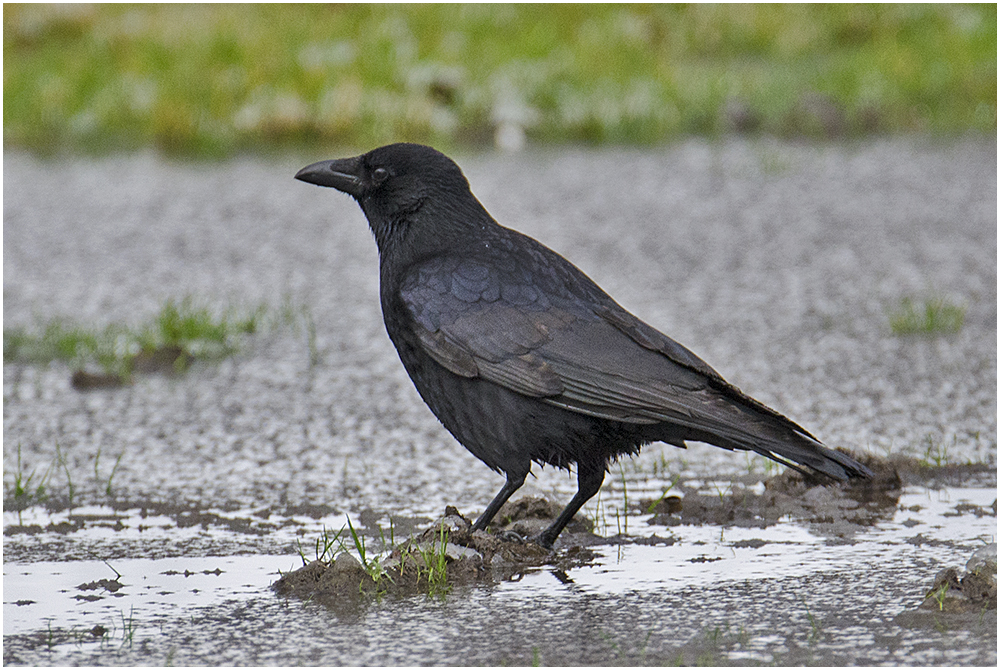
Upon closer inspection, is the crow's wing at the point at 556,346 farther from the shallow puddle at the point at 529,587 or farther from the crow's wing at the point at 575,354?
the shallow puddle at the point at 529,587

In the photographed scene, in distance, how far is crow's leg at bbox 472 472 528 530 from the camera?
365cm

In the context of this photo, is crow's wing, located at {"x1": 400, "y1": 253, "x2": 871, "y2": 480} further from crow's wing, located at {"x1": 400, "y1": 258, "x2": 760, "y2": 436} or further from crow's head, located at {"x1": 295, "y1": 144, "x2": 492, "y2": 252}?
crow's head, located at {"x1": 295, "y1": 144, "x2": 492, "y2": 252}

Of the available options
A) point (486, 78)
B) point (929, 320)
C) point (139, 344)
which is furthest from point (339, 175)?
point (486, 78)

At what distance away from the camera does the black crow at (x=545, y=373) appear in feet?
11.2

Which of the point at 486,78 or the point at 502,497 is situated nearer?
the point at 502,497

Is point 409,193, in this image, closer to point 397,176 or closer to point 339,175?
point 397,176

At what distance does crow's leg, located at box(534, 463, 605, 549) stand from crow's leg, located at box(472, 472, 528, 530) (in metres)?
0.13

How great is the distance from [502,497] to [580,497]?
8.0 inches

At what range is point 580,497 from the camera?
3.64 meters

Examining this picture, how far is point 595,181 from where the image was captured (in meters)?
8.51

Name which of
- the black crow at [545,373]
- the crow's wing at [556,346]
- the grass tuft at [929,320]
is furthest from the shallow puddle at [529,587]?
the grass tuft at [929,320]

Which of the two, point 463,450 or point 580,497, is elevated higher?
point 463,450

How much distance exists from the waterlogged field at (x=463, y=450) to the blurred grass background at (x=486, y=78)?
0.64m

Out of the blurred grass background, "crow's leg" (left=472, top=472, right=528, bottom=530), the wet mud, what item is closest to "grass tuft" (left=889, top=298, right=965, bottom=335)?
the wet mud
